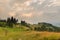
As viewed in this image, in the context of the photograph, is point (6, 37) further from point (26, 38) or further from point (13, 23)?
point (13, 23)

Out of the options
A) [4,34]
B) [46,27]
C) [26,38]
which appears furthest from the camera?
[46,27]

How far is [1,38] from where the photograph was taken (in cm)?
3133

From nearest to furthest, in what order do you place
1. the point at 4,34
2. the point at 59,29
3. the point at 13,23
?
the point at 4,34, the point at 59,29, the point at 13,23

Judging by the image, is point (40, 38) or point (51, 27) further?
point (51, 27)

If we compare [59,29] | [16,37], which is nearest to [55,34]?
[59,29]

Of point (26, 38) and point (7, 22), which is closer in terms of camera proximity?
point (26, 38)

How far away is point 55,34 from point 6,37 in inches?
Answer: 355

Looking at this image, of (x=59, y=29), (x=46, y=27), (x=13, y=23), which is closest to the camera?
(x=59, y=29)

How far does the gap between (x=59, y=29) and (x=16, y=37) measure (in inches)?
393

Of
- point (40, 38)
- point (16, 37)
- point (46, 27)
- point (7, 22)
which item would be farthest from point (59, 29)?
point (7, 22)

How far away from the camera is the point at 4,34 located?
107 ft

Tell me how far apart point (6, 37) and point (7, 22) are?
46.3 feet

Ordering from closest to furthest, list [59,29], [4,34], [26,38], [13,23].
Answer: [26,38] → [4,34] → [59,29] → [13,23]

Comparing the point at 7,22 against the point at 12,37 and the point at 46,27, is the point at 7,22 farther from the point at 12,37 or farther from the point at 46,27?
the point at 12,37
